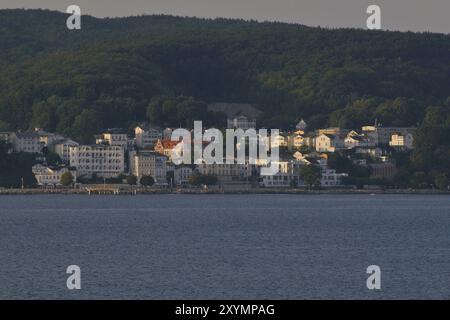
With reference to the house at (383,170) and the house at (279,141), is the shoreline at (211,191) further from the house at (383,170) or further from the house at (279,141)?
the house at (279,141)

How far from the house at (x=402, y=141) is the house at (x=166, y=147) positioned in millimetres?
18030

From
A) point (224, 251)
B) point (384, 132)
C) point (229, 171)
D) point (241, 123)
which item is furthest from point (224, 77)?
point (224, 251)

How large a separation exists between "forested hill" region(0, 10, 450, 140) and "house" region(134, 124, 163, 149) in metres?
3.61

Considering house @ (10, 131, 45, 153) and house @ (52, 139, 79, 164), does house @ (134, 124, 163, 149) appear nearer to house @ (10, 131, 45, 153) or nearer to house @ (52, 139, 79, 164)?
house @ (52, 139, 79, 164)

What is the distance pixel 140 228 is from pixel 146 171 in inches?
2077

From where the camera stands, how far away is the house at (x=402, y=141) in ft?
444

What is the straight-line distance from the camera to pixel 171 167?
122125 mm

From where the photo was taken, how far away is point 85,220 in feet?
245

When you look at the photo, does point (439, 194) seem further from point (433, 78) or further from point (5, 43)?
point (5, 43)

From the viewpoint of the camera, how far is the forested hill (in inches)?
5797

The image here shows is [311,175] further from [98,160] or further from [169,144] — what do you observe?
[98,160]

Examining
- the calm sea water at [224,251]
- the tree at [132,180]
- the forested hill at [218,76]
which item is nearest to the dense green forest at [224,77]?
the forested hill at [218,76]

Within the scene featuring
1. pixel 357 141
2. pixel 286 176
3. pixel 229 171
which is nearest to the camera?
pixel 286 176

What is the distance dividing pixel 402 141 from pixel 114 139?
23.0 meters
